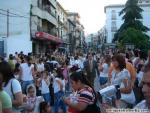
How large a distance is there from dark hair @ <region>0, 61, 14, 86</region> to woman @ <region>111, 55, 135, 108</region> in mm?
2403

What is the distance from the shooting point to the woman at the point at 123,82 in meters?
8.01

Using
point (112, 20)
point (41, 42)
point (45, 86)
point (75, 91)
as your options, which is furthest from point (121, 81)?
point (112, 20)

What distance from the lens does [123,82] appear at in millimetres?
8109

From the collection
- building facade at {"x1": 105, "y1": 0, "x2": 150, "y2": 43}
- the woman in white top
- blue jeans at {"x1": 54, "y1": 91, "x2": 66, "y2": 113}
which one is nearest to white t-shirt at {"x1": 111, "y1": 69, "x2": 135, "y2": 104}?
blue jeans at {"x1": 54, "y1": 91, "x2": 66, "y2": 113}

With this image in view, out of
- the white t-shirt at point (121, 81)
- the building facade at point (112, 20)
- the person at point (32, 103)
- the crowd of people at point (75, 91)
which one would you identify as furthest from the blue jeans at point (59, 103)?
the building facade at point (112, 20)

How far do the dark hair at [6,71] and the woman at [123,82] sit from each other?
2.40 m

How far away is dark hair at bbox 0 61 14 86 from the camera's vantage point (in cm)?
594

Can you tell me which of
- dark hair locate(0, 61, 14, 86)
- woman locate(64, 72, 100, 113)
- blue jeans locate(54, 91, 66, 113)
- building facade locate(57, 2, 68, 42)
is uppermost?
building facade locate(57, 2, 68, 42)

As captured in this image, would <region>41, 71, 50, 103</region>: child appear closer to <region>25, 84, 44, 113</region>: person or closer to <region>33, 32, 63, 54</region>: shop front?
<region>25, 84, 44, 113</region>: person

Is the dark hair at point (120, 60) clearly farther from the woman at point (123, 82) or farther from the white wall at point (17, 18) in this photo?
the white wall at point (17, 18)

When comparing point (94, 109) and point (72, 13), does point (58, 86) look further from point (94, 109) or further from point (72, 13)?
point (72, 13)

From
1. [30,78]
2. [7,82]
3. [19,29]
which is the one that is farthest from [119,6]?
[7,82]

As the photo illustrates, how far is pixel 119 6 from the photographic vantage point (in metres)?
153

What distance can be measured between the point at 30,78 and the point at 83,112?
1019 centimetres
